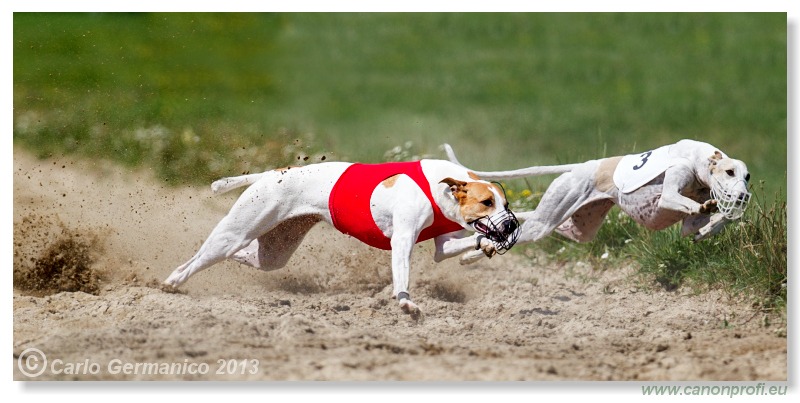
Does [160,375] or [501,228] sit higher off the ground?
[501,228]

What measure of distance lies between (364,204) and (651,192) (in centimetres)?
209

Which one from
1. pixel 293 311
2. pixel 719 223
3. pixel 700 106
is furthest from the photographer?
pixel 700 106

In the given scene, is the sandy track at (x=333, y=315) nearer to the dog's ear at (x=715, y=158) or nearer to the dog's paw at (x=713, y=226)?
the dog's paw at (x=713, y=226)

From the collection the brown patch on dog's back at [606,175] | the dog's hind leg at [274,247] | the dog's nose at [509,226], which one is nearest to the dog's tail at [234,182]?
the dog's hind leg at [274,247]

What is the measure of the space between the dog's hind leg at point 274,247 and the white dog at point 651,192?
1.28 m

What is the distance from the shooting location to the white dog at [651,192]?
26.0ft

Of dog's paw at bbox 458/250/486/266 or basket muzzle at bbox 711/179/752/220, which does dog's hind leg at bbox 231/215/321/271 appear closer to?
dog's paw at bbox 458/250/486/266

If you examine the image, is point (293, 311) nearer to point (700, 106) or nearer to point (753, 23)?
point (700, 106)

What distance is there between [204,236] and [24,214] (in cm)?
169

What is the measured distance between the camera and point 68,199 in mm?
10703

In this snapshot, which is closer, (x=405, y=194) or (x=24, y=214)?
(x=405, y=194)

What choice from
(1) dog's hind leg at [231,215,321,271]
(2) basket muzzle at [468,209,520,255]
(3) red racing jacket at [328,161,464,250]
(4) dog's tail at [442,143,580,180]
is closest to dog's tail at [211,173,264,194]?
(1) dog's hind leg at [231,215,321,271]

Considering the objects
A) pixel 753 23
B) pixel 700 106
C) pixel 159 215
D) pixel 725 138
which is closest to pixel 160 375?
pixel 159 215

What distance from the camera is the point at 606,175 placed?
28.1ft
